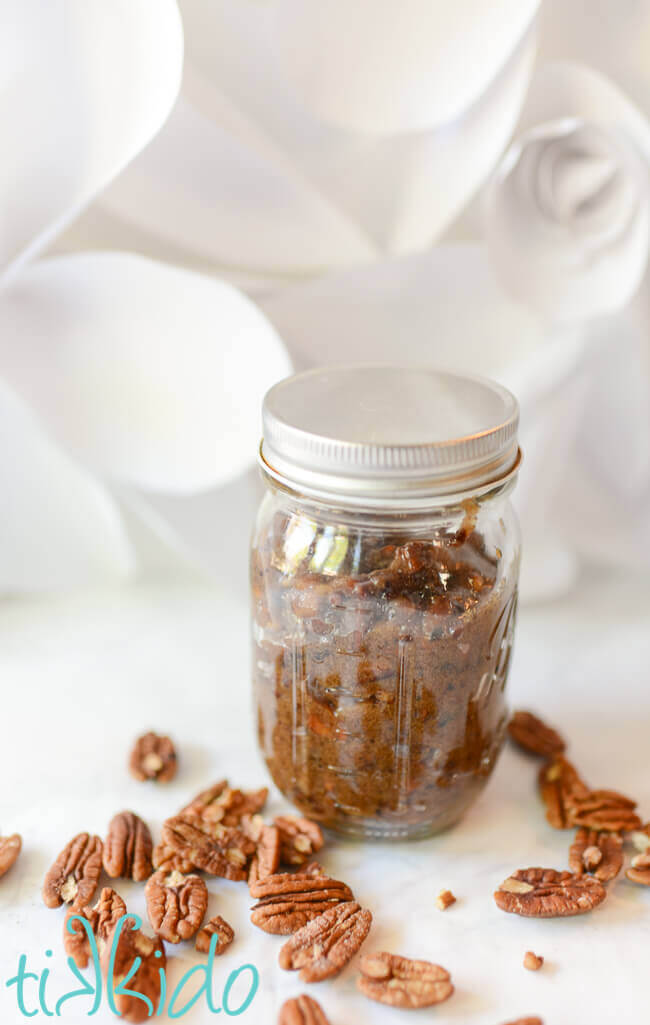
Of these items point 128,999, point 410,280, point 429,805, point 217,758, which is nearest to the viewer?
point 128,999

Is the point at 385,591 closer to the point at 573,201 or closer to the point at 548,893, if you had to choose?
the point at 548,893

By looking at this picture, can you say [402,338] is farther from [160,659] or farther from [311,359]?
[160,659]

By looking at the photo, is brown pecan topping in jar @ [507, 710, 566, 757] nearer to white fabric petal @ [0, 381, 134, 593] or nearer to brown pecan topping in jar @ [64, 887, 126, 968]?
brown pecan topping in jar @ [64, 887, 126, 968]

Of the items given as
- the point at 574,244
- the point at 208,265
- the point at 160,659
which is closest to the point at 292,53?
the point at 208,265

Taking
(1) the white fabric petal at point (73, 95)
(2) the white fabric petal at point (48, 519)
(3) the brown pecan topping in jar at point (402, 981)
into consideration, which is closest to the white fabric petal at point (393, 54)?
(1) the white fabric petal at point (73, 95)

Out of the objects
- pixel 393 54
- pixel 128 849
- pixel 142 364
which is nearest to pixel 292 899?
pixel 128 849

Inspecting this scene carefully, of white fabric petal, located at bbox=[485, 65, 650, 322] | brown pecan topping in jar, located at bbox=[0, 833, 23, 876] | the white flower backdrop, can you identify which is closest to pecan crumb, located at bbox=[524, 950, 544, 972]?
brown pecan topping in jar, located at bbox=[0, 833, 23, 876]
